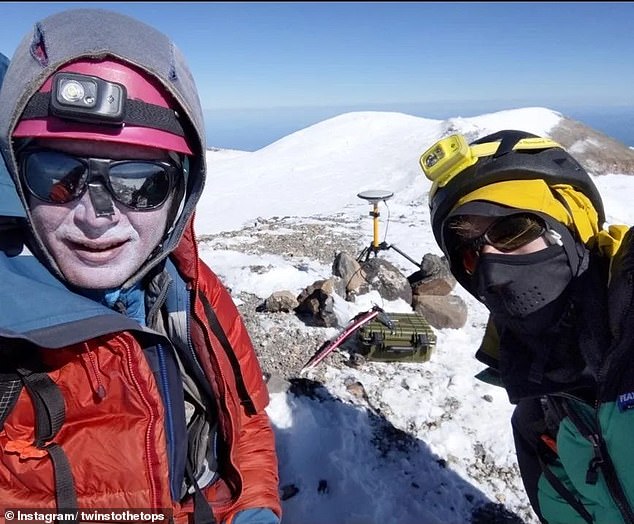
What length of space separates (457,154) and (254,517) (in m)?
1.76

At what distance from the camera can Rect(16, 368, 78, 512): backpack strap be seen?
1414 mm

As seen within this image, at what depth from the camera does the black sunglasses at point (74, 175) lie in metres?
1.44

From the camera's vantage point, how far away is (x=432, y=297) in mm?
5863

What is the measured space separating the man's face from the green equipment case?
11.0ft

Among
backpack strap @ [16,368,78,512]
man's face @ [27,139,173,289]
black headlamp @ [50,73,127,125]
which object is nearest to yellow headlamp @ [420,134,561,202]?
man's face @ [27,139,173,289]

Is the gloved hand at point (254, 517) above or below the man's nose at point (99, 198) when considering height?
below

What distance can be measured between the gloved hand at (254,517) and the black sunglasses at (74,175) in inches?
48.5

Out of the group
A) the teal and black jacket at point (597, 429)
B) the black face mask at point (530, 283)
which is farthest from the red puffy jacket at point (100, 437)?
the teal and black jacket at point (597, 429)

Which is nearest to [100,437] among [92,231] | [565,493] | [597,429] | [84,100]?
[92,231]

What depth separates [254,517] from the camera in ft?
5.96

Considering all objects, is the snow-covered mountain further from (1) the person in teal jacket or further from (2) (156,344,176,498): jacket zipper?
(2) (156,344,176,498): jacket zipper

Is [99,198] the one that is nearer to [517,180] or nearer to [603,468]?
[517,180]

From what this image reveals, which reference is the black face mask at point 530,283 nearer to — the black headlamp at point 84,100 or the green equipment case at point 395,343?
the black headlamp at point 84,100

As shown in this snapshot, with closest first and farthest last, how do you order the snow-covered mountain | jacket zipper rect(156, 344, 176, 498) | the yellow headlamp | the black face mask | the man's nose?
the man's nose, jacket zipper rect(156, 344, 176, 498), the black face mask, the yellow headlamp, the snow-covered mountain
